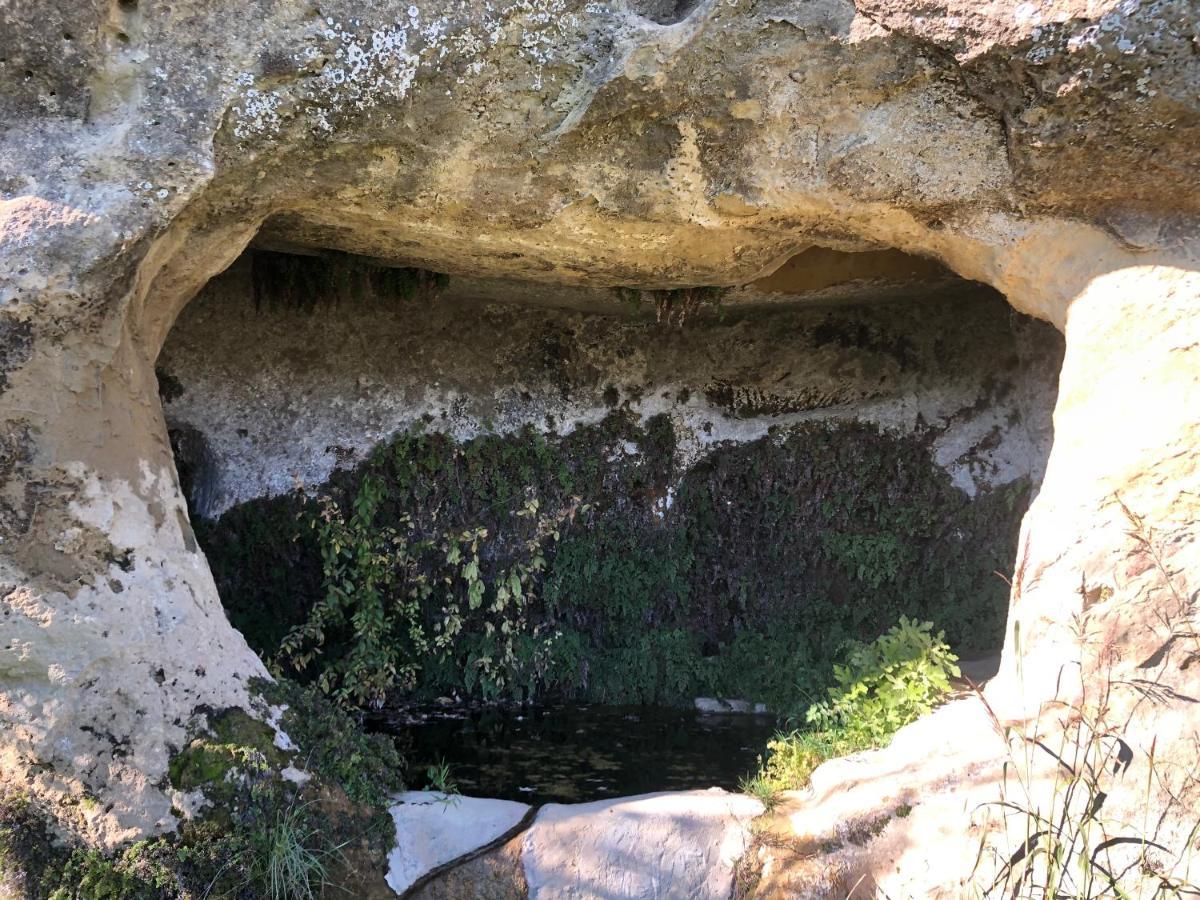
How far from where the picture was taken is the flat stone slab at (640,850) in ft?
13.2

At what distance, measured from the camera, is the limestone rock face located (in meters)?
3.71

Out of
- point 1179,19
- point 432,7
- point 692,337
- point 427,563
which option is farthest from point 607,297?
point 1179,19

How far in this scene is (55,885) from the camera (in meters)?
3.59

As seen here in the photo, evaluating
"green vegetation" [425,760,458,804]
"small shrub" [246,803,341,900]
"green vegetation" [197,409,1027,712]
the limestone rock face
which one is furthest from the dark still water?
the limestone rock face

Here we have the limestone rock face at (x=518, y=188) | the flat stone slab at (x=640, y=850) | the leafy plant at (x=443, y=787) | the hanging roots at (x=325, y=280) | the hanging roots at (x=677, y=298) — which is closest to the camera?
the limestone rock face at (x=518, y=188)

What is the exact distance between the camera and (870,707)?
461 cm

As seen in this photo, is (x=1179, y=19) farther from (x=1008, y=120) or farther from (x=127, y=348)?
(x=127, y=348)

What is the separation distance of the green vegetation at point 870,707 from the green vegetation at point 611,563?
54.0 inches

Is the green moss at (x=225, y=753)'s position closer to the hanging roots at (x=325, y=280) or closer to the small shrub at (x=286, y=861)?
the small shrub at (x=286, y=861)

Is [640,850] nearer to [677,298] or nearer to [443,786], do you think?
[443,786]

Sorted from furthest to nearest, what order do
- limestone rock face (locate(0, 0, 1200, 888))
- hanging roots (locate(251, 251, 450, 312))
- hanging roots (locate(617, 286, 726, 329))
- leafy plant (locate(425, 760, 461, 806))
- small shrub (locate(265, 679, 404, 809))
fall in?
hanging roots (locate(251, 251, 450, 312)) < hanging roots (locate(617, 286, 726, 329)) < leafy plant (locate(425, 760, 461, 806)) < small shrub (locate(265, 679, 404, 809)) < limestone rock face (locate(0, 0, 1200, 888))

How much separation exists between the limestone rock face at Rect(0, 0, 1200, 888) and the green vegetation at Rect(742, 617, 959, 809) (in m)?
0.54

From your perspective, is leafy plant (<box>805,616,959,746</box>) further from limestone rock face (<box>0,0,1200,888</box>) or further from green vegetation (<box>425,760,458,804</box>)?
green vegetation (<box>425,760,458,804</box>)

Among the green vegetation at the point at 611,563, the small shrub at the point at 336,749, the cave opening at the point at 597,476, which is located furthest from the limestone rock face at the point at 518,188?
the green vegetation at the point at 611,563
